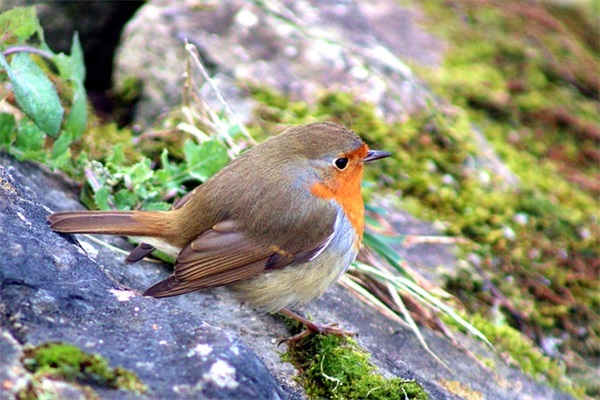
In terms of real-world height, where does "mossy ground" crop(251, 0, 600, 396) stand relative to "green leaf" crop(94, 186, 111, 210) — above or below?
below

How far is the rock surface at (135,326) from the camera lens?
2.22 meters

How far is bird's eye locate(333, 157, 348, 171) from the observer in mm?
3719

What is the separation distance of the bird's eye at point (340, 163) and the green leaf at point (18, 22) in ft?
5.08

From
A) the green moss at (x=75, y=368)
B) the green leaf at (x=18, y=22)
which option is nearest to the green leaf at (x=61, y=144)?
the green leaf at (x=18, y=22)

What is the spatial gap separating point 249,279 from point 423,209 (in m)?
1.96

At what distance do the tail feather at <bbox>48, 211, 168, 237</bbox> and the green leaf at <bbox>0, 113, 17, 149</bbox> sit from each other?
2.48ft

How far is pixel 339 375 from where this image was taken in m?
2.96

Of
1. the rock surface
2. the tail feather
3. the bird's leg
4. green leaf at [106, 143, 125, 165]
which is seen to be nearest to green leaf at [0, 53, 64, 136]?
the rock surface

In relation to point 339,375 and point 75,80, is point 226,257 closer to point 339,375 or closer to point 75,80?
point 339,375

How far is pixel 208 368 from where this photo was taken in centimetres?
225

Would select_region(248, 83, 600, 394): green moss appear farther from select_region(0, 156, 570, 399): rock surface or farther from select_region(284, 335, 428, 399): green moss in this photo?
select_region(284, 335, 428, 399): green moss

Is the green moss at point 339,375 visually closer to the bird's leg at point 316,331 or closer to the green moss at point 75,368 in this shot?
the bird's leg at point 316,331

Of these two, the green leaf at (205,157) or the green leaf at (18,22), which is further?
the green leaf at (205,157)

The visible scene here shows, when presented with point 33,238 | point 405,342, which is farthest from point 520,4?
point 33,238
